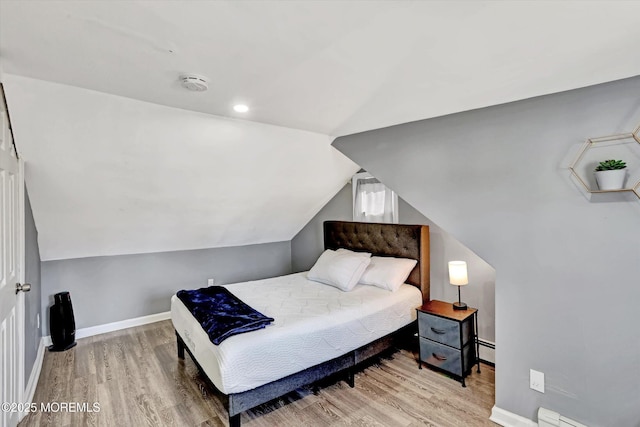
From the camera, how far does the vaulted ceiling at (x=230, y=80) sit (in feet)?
4.30

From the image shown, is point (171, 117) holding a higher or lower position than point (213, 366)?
higher

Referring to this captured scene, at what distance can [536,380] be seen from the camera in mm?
2076

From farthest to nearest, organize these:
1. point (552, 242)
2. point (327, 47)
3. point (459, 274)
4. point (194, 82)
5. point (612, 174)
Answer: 1. point (459, 274)
2. point (552, 242)
3. point (194, 82)
4. point (612, 174)
5. point (327, 47)

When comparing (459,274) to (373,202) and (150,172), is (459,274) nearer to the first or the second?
(373,202)

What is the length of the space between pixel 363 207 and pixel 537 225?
2132mm

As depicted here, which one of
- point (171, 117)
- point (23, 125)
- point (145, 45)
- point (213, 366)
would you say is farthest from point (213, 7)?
point (213, 366)

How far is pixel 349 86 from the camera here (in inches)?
80.7

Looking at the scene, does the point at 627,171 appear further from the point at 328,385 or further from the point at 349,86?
the point at 328,385

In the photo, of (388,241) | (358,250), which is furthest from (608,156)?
(358,250)

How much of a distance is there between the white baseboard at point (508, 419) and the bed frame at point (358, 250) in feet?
3.09

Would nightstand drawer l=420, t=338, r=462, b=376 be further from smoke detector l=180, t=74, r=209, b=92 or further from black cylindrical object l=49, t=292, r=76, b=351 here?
black cylindrical object l=49, t=292, r=76, b=351

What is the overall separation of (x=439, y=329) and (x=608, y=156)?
1.71 m

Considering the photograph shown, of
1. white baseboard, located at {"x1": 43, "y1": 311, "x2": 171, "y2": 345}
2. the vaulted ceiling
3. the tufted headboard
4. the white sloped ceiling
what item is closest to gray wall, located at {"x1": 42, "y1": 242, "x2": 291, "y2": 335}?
white baseboard, located at {"x1": 43, "y1": 311, "x2": 171, "y2": 345}

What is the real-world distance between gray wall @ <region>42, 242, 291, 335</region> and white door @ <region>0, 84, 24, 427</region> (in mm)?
1458
